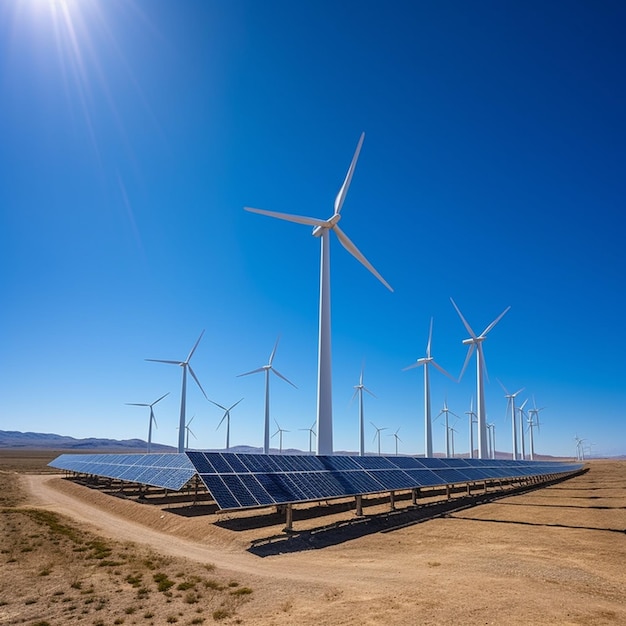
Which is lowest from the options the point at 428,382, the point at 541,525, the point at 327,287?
the point at 541,525

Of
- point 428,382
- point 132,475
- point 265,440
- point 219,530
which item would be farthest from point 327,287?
point 265,440

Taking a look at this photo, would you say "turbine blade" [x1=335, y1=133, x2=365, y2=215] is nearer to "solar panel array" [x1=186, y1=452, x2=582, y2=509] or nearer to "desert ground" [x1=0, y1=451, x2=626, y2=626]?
"solar panel array" [x1=186, y1=452, x2=582, y2=509]

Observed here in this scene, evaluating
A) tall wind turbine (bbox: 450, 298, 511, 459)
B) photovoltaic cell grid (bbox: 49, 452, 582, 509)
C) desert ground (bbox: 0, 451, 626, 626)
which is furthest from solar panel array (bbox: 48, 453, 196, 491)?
tall wind turbine (bbox: 450, 298, 511, 459)

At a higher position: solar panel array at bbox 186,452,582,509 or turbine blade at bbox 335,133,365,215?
turbine blade at bbox 335,133,365,215

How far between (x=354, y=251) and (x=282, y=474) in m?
29.6

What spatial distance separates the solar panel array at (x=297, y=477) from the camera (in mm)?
30536

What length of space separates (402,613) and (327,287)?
121 feet

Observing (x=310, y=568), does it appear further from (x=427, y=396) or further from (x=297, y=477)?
(x=427, y=396)

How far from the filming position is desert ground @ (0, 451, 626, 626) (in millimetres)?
17125

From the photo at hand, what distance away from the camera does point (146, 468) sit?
52562 millimetres

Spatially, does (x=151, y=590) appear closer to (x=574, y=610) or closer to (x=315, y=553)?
(x=315, y=553)

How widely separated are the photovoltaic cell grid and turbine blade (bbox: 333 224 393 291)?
71.2 ft

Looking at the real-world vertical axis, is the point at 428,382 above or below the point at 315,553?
above

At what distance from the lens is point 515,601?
17875 millimetres
